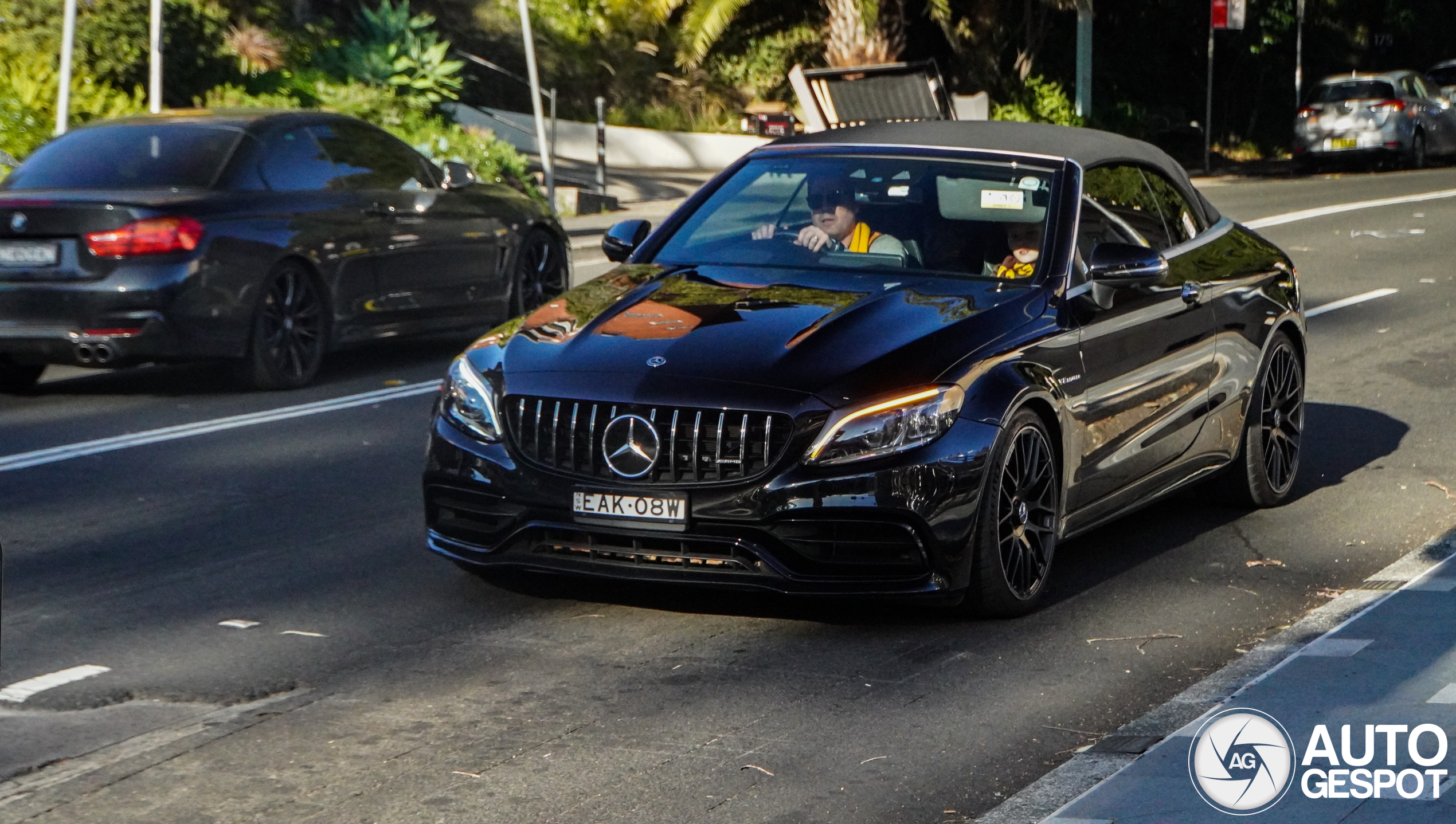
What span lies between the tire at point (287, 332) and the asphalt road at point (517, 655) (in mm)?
1567

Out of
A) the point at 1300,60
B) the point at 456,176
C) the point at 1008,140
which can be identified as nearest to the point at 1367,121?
the point at 1300,60

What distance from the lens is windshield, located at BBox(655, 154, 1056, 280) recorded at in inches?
271

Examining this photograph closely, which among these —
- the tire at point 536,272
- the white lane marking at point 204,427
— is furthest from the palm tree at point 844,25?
the white lane marking at point 204,427

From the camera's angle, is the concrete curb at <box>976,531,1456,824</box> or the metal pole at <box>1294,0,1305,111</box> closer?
the concrete curb at <box>976,531,1456,824</box>

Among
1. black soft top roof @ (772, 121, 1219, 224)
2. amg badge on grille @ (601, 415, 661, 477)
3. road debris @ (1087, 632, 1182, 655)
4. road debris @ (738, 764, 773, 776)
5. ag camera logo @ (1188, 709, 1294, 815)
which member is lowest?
road debris @ (1087, 632, 1182, 655)

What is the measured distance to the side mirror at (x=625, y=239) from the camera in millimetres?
7566

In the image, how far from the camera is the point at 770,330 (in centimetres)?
613

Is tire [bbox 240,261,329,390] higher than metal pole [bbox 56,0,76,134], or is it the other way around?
metal pole [bbox 56,0,76,134]

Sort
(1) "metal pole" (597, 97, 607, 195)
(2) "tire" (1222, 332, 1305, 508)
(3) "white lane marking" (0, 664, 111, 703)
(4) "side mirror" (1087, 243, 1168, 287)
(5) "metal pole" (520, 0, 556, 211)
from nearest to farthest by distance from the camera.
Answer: (3) "white lane marking" (0, 664, 111, 703) → (4) "side mirror" (1087, 243, 1168, 287) → (2) "tire" (1222, 332, 1305, 508) → (5) "metal pole" (520, 0, 556, 211) → (1) "metal pole" (597, 97, 607, 195)

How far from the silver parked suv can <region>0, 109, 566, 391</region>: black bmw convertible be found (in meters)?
23.7

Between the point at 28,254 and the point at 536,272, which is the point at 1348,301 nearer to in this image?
the point at 536,272

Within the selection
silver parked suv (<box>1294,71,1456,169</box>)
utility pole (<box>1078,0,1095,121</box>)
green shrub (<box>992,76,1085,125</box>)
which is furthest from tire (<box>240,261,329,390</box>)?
silver parked suv (<box>1294,71,1456,169</box>)

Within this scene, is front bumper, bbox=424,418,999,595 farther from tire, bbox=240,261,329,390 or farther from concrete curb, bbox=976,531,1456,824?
tire, bbox=240,261,329,390

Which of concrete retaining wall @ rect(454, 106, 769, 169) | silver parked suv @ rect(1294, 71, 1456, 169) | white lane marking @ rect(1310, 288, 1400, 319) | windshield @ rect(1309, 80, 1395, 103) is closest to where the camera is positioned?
white lane marking @ rect(1310, 288, 1400, 319)
